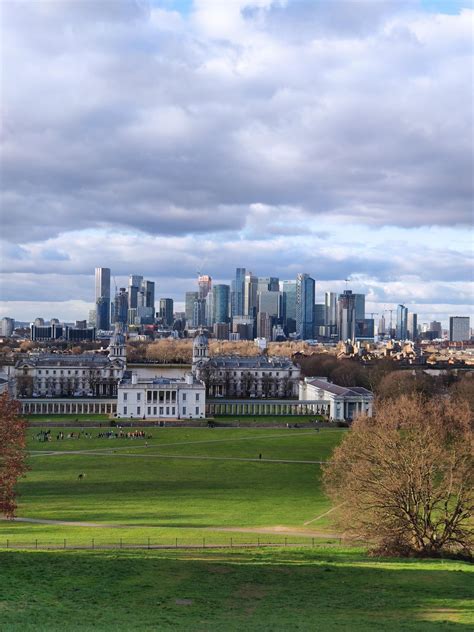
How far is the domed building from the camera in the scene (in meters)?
154

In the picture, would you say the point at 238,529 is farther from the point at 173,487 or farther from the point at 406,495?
the point at 173,487

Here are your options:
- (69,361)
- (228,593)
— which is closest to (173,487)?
(228,593)

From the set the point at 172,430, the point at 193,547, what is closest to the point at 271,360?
the point at 172,430

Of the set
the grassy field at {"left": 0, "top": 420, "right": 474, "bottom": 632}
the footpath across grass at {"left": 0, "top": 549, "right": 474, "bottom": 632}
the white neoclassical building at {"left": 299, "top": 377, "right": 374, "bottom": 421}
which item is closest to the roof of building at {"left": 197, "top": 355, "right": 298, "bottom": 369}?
the white neoclassical building at {"left": 299, "top": 377, "right": 374, "bottom": 421}

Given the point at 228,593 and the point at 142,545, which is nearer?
the point at 228,593

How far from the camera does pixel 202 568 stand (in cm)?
3169

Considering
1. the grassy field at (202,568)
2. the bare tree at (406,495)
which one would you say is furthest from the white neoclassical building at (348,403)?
the bare tree at (406,495)

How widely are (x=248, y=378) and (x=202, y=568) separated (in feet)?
406

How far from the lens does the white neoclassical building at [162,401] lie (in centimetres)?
11944

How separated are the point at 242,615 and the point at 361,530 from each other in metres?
14.4

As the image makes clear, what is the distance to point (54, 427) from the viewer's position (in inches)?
3986

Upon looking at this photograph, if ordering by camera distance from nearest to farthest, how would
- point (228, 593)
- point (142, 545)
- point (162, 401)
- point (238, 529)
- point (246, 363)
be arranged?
point (228, 593), point (142, 545), point (238, 529), point (162, 401), point (246, 363)

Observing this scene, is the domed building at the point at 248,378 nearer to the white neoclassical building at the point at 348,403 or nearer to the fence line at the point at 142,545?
the white neoclassical building at the point at 348,403

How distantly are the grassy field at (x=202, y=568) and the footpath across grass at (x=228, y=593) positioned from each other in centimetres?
6
